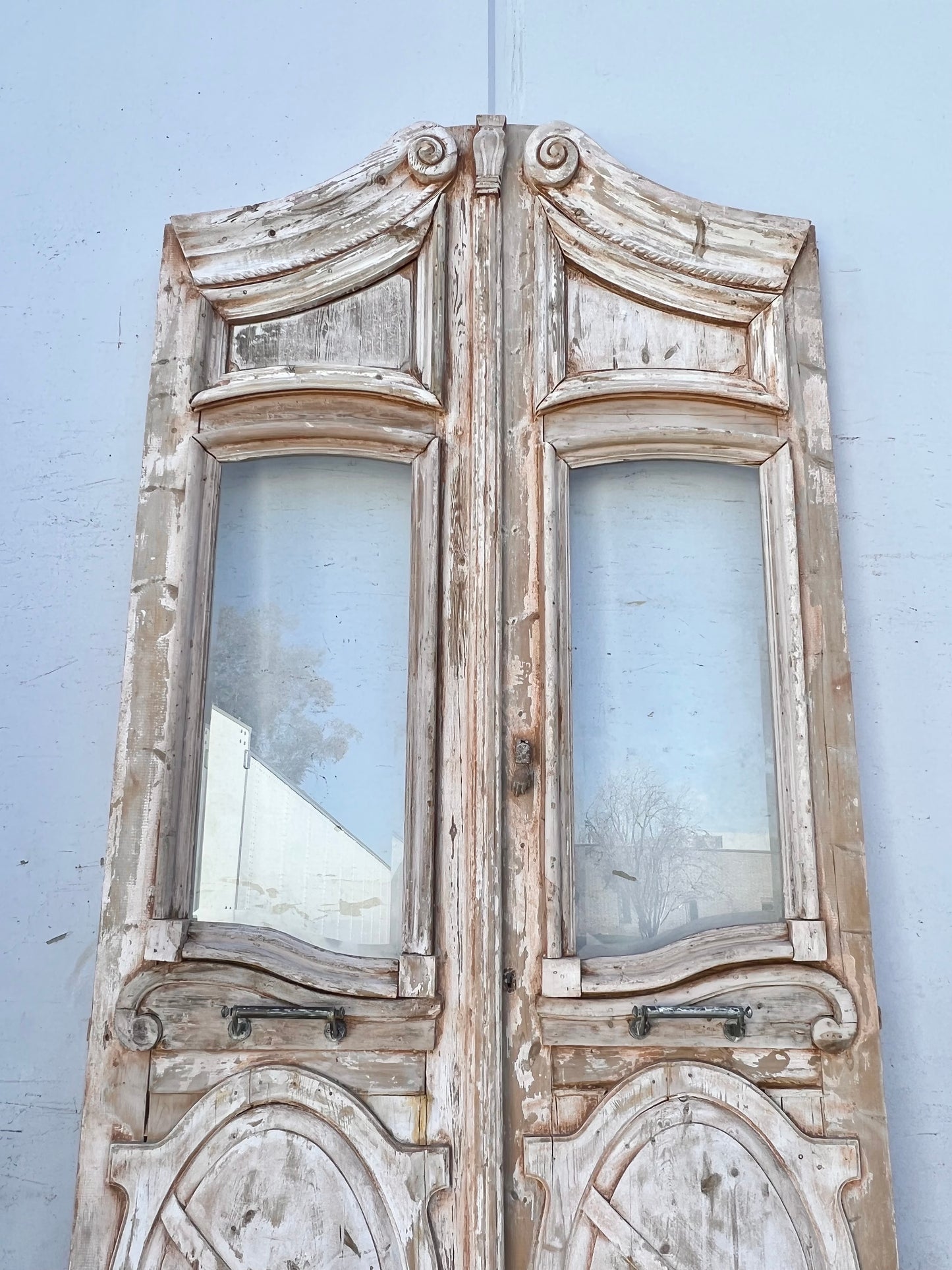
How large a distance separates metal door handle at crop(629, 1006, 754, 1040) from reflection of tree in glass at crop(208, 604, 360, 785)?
68cm

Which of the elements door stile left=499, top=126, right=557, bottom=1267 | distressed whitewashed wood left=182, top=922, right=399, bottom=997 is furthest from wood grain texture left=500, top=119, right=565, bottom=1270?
distressed whitewashed wood left=182, top=922, right=399, bottom=997

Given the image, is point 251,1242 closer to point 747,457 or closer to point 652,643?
point 652,643

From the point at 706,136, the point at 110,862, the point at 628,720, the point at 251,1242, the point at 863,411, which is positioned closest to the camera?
the point at 251,1242

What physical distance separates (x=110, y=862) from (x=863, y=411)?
1612mm

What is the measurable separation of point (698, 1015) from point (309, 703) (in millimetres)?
852

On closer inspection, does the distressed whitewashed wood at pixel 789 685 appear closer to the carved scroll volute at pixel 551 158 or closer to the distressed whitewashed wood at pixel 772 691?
the distressed whitewashed wood at pixel 772 691

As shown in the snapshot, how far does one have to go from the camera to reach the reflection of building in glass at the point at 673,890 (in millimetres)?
1845

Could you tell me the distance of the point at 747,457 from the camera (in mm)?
2010

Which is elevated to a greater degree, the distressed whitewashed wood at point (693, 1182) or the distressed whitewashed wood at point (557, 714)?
the distressed whitewashed wood at point (557, 714)

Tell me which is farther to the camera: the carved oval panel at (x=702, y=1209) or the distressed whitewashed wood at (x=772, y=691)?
the distressed whitewashed wood at (x=772, y=691)

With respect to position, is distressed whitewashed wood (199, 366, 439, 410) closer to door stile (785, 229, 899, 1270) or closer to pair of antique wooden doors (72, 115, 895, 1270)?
pair of antique wooden doors (72, 115, 895, 1270)

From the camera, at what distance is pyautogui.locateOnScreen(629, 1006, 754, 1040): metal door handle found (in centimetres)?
171

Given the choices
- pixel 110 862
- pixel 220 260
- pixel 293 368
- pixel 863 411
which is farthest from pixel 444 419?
pixel 110 862

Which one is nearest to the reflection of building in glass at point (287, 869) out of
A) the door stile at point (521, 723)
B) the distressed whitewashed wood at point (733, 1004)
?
the door stile at point (521, 723)
